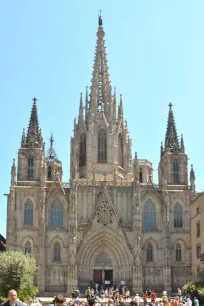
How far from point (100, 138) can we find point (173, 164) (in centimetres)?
1047

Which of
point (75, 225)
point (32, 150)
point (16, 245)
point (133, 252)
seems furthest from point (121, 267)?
point (32, 150)

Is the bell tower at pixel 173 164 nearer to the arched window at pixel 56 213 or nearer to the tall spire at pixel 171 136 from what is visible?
the tall spire at pixel 171 136

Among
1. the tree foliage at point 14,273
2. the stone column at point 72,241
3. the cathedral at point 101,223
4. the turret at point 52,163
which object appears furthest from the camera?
the turret at point 52,163

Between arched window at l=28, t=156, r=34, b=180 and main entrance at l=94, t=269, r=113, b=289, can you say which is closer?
main entrance at l=94, t=269, r=113, b=289

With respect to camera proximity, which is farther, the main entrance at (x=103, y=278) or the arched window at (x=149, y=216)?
the arched window at (x=149, y=216)

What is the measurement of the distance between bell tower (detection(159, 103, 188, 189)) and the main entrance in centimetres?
1338

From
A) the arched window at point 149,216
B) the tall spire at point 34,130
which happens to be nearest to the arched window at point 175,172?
the arched window at point 149,216

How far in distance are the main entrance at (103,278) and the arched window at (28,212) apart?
1041 cm

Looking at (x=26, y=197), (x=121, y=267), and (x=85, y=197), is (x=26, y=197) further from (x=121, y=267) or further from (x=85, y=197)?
(x=121, y=267)

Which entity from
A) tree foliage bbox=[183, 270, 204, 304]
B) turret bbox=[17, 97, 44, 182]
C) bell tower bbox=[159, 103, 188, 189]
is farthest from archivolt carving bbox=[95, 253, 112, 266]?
tree foliage bbox=[183, 270, 204, 304]

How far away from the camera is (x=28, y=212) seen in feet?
233

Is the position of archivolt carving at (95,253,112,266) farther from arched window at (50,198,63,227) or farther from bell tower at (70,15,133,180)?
bell tower at (70,15,133,180)

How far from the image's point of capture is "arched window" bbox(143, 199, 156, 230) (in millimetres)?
72250

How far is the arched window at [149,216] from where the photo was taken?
72.2m
